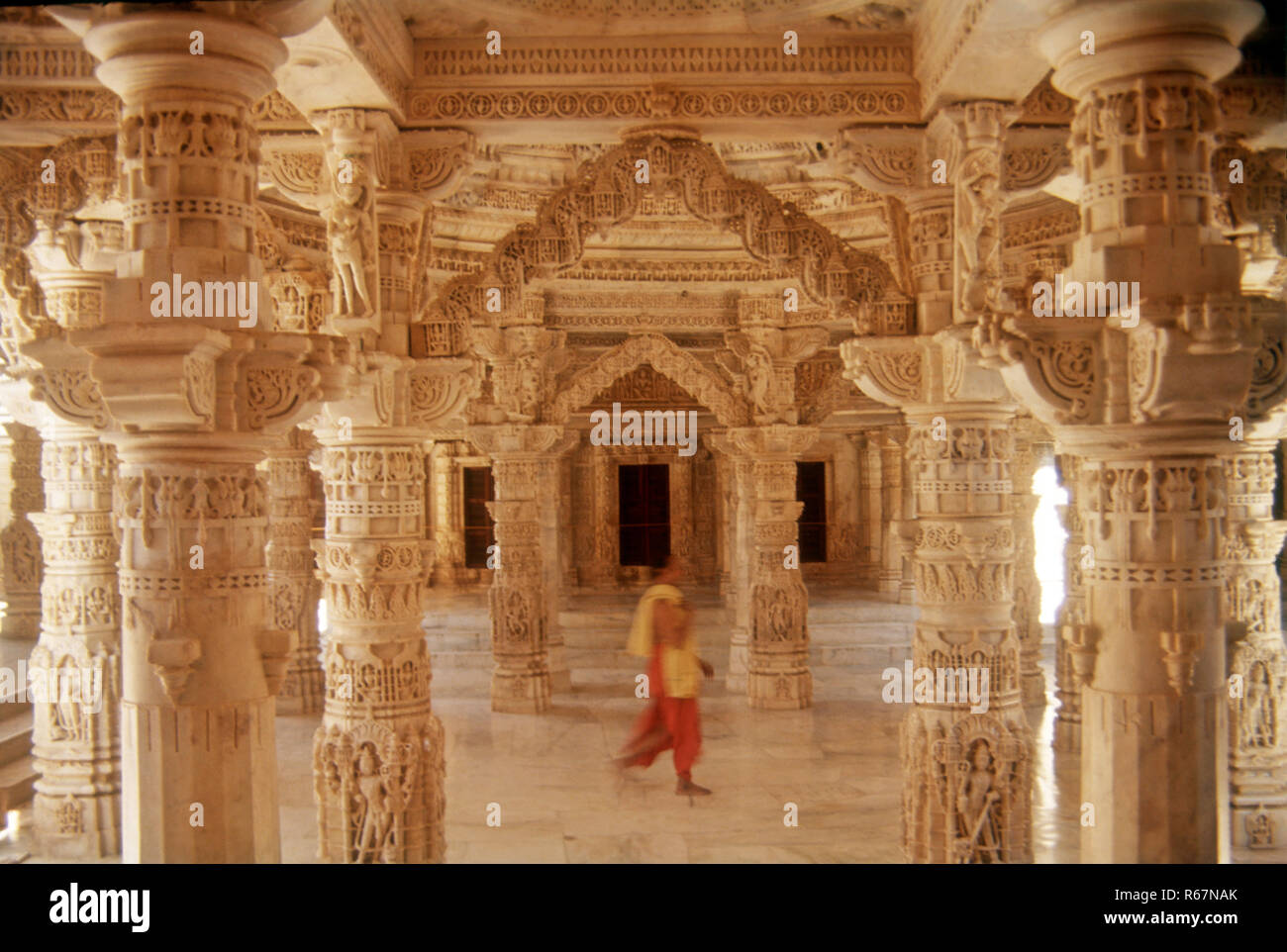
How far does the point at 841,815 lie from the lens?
7504 millimetres

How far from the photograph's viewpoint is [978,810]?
5.68 m

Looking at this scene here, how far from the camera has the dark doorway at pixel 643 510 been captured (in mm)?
18719

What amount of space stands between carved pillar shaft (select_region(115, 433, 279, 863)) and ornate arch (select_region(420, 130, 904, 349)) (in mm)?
2590

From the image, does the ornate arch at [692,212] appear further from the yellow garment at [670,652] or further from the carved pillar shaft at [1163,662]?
the carved pillar shaft at [1163,662]

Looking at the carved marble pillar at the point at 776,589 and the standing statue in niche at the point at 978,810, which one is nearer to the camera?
the standing statue in niche at the point at 978,810

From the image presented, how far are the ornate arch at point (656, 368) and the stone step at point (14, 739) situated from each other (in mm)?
5614

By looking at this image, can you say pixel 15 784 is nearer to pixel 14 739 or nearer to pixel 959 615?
pixel 14 739

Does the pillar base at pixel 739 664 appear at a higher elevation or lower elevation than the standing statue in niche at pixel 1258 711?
lower

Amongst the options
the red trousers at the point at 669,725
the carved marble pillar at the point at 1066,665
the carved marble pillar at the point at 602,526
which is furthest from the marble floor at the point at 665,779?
the carved marble pillar at the point at 602,526

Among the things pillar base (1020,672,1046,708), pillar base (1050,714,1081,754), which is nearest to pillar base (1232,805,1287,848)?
pillar base (1050,714,1081,754)

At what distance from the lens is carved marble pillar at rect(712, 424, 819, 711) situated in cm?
1097

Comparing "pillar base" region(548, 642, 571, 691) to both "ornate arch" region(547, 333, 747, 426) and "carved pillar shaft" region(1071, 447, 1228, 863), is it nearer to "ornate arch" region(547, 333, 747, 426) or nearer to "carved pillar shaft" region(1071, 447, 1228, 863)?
"ornate arch" region(547, 333, 747, 426)

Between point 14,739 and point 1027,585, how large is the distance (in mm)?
9538

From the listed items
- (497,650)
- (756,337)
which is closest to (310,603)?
(497,650)
